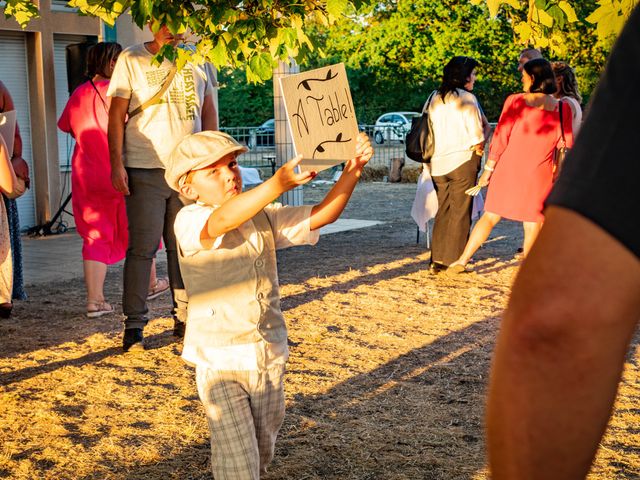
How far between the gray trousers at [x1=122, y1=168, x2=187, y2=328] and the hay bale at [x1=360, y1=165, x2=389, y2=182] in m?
16.0

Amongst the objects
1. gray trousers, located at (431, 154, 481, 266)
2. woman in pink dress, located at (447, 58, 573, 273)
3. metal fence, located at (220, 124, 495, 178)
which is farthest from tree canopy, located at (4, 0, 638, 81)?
metal fence, located at (220, 124, 495, 178)

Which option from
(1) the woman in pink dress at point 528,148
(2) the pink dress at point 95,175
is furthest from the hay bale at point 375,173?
(2) the pink dress at point 95,175

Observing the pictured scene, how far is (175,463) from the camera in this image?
14.0 ft

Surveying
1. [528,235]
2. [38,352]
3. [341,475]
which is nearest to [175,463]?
[341,475]

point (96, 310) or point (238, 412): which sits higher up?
point (238, 412)

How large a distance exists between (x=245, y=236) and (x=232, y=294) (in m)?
0.21

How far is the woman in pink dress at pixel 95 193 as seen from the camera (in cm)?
709

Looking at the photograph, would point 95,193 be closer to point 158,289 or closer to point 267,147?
point 158,289

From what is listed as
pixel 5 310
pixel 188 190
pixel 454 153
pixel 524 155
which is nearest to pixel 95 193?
pixel 5 310

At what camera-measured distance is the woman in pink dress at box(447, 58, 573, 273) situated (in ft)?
26.5

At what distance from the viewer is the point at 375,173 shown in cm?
2200

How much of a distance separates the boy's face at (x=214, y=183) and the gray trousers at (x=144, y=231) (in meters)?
2.46

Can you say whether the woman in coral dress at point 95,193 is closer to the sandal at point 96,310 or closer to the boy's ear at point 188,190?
the sandal at point 96,310

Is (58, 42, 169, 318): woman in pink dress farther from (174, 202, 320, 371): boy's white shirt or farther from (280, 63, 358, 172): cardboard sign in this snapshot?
(280, 63, 358, 172): cardboard sign
